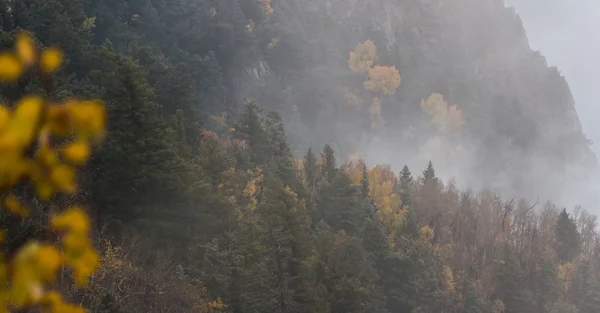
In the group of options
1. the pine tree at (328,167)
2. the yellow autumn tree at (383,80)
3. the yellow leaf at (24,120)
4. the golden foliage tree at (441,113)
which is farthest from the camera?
the golden foliage tree at (441,113)

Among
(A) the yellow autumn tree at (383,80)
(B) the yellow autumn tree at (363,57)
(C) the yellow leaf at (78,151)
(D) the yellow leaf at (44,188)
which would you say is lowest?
(D) the yellow leaf at (44,188)

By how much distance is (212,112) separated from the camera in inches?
2398

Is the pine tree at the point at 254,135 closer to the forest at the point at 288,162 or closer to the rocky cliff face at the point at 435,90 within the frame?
the forest at the point at 288,162

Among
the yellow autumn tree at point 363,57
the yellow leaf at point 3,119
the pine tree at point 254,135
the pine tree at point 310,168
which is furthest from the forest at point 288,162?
the pine tree at point 310,168

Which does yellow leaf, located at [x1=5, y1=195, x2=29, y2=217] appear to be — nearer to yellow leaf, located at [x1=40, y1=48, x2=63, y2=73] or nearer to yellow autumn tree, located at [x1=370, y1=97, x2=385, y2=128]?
yellow leaf, located at [x1=40, y1=48, x2=63, y2=73]

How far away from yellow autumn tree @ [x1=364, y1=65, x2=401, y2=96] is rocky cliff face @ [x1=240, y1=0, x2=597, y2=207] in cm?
214

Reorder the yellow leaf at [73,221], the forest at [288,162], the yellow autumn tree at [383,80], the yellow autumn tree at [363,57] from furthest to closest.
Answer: the yellow autumn tree at [363,57] → the yellow autumn tree at [383,80] → the forest at [288,162] → the yellow leaf at [73,221]

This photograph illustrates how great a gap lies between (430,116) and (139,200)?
3194 inches

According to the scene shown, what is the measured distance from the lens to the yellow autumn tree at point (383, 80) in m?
91.9

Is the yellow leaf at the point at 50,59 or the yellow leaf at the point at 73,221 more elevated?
Answer: the yellow leaf at the point at 50,59

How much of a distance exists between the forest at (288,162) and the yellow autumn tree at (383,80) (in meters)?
0.41

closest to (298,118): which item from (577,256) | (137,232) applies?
(577,256)

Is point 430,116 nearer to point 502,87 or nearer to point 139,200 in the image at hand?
point 502,87

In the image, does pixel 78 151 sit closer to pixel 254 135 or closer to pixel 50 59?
pixel 50 59
